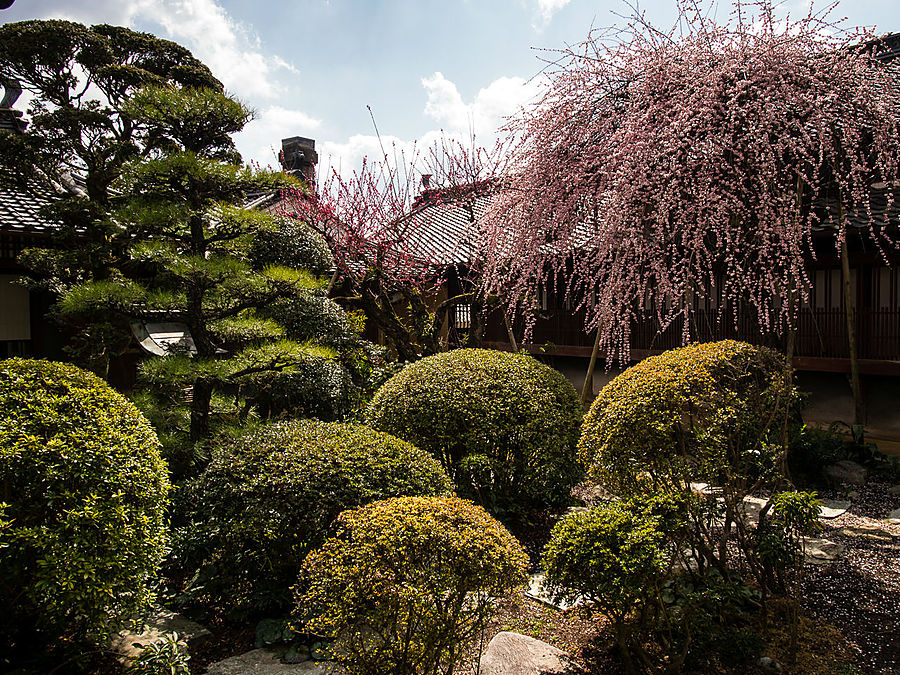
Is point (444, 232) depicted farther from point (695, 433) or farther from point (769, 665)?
point (769, 665)

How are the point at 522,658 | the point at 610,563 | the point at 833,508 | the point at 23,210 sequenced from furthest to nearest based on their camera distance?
the point at 23,210
the point at 833,508
the point at 522,658
the point at 610,563

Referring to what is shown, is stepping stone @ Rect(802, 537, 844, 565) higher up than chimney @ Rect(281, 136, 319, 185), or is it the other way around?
chimney @ Rect(281, 136, 319, 185)

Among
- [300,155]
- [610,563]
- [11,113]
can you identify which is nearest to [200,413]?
[610,563]

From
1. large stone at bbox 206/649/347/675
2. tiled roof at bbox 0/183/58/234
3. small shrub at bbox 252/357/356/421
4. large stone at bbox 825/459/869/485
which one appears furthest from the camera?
tiled roof at bbox 0/183/58/234

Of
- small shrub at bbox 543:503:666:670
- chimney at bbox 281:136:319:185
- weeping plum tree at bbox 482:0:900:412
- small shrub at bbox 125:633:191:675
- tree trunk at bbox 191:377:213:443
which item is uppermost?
chimney at bbox 281:136:319:185

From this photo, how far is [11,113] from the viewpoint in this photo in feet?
33.8

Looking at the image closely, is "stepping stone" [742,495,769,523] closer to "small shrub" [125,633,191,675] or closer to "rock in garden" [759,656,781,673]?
"rock in garden" [759,656,781,673]

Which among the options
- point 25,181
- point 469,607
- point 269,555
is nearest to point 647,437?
point 469,607

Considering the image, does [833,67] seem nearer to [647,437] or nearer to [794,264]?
[794,264]

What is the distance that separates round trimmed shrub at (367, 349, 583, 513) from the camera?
16.9 ft

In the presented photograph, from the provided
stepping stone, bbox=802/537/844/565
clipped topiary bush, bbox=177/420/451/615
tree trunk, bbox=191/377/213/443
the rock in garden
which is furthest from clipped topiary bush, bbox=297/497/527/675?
tree trunk, bbox=191/377/213/443

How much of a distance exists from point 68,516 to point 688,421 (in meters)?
3.73

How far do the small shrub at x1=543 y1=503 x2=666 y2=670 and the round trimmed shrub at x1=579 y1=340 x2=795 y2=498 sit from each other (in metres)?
0.70

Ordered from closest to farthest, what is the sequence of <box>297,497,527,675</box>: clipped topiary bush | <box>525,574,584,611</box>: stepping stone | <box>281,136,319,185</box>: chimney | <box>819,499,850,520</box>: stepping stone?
1. <box>297,497,527,675</box>: clipped topiary bush
2. <box>525,574,584,611</box>: stepping stone
3. <box>819,499,850,520</box>: stepping stone
4. <box>281,136,319,185</box>: chimney
